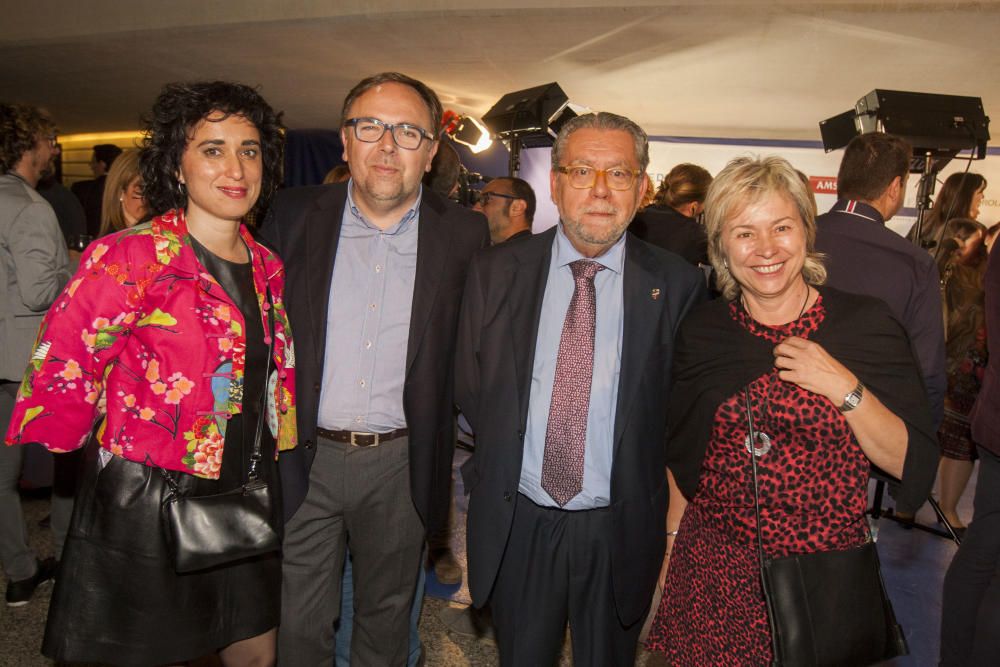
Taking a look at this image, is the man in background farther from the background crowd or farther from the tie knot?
the tie knot

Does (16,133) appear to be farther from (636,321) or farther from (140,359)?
(636,321)

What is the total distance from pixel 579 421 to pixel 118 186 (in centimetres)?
212

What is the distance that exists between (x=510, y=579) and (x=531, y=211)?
2.76 metres

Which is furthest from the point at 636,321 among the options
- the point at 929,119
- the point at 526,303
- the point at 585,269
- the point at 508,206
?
the point at 929,119

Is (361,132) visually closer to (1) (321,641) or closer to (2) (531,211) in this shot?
(1) (321,641)

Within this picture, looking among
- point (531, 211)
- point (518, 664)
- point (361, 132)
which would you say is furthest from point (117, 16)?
point (518, 664)

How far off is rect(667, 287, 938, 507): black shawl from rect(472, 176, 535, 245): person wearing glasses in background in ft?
8.05

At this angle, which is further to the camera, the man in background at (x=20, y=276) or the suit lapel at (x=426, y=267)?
the man in background at (x=20, y=276)

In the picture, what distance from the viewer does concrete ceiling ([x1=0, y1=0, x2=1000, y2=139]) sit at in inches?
223

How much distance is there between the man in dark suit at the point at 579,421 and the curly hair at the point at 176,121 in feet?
2.70

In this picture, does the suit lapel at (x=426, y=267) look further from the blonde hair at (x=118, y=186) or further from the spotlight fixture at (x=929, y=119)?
the spotlight fixture at (x=929, y=119)

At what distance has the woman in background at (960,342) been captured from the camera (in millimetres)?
3908

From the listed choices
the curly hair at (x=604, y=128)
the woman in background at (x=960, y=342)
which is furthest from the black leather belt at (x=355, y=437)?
the woman in background at (x=960, y=342)

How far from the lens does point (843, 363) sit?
1.65 metres
